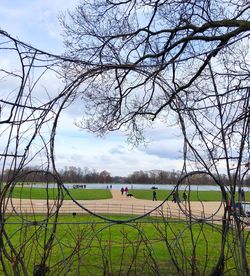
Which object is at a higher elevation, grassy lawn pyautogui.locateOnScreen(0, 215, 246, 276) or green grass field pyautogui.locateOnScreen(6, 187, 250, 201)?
green grass field pyautogui.locateOnScreen(6, 187, 250, 201)

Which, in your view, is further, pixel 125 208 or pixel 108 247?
pixel 125 208

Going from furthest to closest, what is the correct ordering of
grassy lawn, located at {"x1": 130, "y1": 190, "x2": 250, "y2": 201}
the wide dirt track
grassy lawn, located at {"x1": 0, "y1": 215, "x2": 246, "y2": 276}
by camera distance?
grassy lawn, located at {"x1": 130, "y1": 190, "x2": 250, "y2": 201} → the wide dirt track → grassy lawn, located at {"x1": 0, "y1": 215, "x2": 246, "y2": 276}

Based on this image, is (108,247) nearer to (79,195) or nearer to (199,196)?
(199,196)

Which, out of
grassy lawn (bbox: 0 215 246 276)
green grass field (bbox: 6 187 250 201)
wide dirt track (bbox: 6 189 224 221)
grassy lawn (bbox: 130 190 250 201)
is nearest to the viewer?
grassy lawn (bbox: 0 215 246 276)

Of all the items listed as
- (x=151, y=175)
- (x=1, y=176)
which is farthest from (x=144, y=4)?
(x=1, y=176)

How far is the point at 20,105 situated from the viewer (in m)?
2.72

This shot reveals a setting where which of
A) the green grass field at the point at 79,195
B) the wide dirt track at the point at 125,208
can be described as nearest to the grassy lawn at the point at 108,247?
the wide dirt track at the point at 125,208

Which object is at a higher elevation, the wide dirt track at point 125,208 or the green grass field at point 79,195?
the green grass field at point 79,195

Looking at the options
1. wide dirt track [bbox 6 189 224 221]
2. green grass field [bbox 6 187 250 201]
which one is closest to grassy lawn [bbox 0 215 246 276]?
wide dirt track [bbox 6 189 224 221]

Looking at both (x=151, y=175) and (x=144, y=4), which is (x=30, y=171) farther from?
(x=144, y=4)

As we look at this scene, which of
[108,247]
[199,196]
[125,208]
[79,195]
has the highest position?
[79,195]

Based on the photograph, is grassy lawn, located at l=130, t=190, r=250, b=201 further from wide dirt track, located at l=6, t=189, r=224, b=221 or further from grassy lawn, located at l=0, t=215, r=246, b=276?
grassy lawn, located at l=0, t=215, r=246, b=276

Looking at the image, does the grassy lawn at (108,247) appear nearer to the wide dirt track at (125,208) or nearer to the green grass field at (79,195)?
the wide dirt track at (125,208)

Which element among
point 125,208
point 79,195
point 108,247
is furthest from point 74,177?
point 79,195
